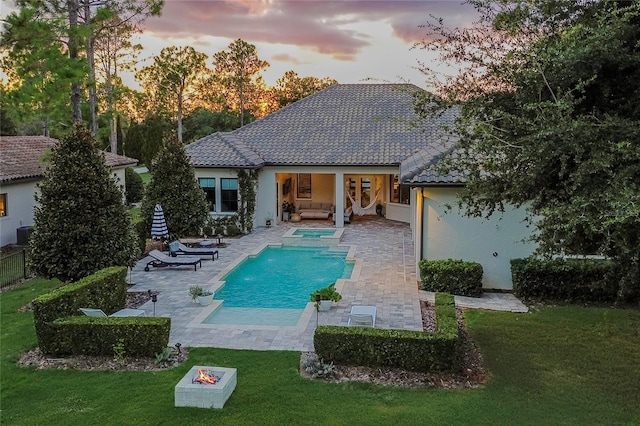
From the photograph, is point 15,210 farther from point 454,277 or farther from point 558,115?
point 558,115

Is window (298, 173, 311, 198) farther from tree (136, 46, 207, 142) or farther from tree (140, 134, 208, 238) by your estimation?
tree (136, 46, 207, 142)

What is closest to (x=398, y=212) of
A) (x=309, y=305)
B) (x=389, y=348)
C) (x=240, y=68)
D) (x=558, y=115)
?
(x=309, y=305)

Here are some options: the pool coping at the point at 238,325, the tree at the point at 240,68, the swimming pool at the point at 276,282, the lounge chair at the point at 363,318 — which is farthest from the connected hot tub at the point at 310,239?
the tree at the point at 240,68

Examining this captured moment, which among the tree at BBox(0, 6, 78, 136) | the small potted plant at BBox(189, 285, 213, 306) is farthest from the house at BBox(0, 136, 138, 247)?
the small potted plant at BBox(189, 285, 213, 306)

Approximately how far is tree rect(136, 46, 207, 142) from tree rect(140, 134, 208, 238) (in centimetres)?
3434

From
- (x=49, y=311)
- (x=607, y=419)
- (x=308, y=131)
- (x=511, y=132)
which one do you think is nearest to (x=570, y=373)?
(x=607, y=419)

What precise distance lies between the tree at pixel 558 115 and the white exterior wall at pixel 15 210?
18.7 meters

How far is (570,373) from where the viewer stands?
976cm

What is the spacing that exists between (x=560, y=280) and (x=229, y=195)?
16217 millimetres

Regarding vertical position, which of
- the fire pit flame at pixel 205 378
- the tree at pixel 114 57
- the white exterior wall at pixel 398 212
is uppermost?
the tree at pixel 114 57

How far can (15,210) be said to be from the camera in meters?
22.1

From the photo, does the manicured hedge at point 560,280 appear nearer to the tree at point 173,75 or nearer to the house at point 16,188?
the house at point 16,188

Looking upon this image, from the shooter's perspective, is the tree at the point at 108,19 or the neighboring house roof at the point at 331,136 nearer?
the tree at the point at 108,19

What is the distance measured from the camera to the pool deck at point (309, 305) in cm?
1160
